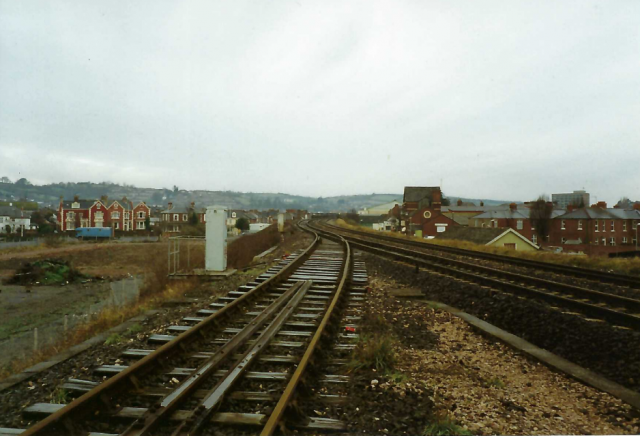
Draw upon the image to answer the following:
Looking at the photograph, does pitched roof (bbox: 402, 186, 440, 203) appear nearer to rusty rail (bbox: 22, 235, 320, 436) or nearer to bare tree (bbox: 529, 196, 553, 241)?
bare tree (bbox: 529, 196, 553, 241)

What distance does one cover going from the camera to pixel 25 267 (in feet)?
91.2

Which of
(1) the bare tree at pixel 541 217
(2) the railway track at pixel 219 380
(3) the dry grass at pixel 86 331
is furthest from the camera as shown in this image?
(1) the bare tree at pixel 541 217

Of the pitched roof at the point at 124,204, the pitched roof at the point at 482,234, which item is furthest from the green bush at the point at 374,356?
the pitched roof at the point at 124,204

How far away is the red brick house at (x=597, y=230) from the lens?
155 ft

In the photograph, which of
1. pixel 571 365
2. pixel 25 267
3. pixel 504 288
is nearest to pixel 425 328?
pixel 571 365

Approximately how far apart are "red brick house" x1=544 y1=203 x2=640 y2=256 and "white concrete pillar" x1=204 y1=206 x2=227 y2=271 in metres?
46.0

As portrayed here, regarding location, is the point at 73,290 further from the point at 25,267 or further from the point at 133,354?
the point at 133,354

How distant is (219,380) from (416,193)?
8647cm

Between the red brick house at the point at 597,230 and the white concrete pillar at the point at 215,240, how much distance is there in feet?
151

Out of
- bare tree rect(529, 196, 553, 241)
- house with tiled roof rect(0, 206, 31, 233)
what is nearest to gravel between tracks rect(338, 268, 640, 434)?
bare tree rect(529, 196, 553, 241)

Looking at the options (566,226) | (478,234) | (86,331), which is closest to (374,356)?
(86,331)

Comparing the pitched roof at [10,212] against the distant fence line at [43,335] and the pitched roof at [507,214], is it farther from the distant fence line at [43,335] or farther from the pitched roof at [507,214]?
the pitched roof at [507,214]

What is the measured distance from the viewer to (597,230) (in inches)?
1998

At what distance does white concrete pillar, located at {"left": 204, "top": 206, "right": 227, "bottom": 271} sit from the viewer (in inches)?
500
